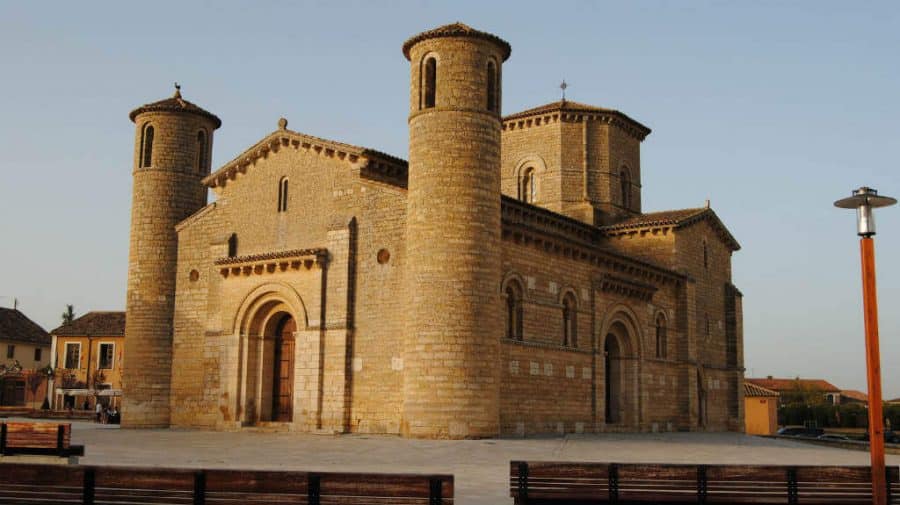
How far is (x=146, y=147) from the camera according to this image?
3375cm

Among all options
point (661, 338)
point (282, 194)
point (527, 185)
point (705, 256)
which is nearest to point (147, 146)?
point (282, 194)

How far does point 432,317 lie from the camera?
24.9 metres

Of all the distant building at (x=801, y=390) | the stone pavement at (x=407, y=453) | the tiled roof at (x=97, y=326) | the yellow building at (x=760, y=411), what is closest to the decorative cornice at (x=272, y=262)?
the stone pavement at (x=407, y=453)

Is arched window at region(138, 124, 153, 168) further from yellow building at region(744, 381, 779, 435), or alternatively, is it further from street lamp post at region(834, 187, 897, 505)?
yellow building at region(744, 381, 779, 435)

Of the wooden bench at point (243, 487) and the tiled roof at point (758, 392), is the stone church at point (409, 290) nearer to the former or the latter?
the wooden bench at point (243, 487)

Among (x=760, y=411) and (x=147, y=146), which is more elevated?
(x=147, y=146)

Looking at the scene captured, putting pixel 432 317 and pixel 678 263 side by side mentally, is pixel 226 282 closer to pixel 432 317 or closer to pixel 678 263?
pixel 432 317

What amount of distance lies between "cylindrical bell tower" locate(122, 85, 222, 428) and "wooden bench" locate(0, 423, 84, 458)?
1591 centimetres

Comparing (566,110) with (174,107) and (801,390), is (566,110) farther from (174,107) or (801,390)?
(801,390)

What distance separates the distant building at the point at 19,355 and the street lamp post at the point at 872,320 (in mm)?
62770

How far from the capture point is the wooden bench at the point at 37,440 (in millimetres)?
15414

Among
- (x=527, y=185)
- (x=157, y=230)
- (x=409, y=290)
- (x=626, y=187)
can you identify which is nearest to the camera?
(x=409, y=290)

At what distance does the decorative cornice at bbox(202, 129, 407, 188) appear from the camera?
28.3m

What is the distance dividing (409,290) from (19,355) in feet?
179
